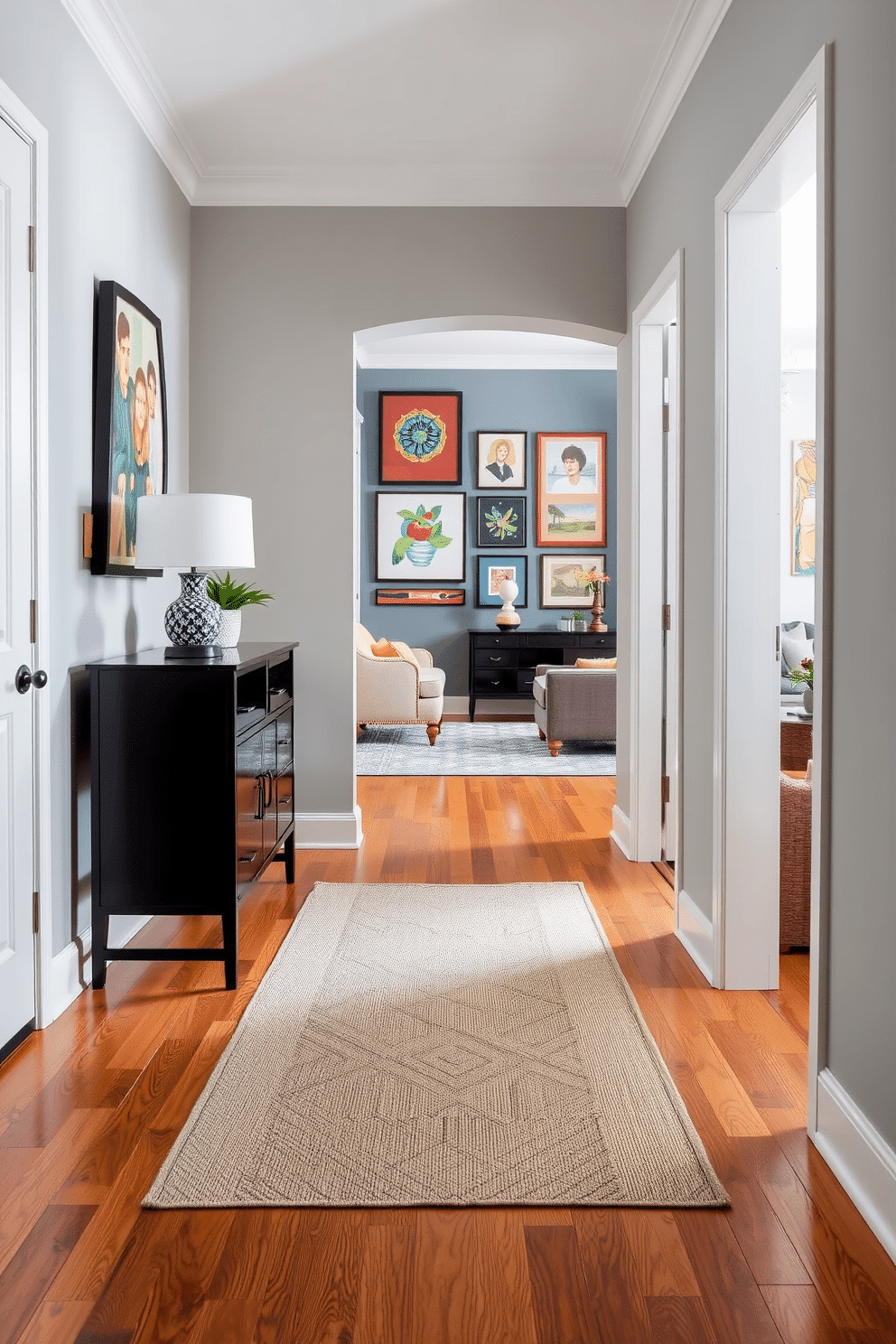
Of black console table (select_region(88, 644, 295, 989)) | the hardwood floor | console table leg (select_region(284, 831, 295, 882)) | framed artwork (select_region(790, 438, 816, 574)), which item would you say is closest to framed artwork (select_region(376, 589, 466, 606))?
framed artwork (select_region(790, 438, 816, 574))

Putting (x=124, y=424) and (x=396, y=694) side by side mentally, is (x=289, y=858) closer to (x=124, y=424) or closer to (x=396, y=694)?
(x=124, y=424)

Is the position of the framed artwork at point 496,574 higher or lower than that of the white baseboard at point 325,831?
higher

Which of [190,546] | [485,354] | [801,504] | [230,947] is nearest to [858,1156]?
[230,947]

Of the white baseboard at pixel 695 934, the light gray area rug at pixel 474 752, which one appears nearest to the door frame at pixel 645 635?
the white baseboard at pixel 695 934

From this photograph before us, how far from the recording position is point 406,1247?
5.43 ft

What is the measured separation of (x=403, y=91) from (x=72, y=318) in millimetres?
1494

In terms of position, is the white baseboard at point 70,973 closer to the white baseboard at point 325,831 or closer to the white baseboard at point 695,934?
the white baseboard at point 325,831

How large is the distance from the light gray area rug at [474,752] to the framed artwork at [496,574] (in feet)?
3.69

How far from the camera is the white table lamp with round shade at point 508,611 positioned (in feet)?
27.4

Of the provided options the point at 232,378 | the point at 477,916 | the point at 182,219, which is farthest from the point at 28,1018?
the point at 182,219

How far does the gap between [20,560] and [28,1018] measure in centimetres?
111

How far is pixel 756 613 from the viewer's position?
2783mm

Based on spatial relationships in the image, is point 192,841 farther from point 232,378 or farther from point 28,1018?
point 232,378

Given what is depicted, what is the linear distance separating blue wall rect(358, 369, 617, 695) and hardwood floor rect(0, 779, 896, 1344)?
6309 mm
